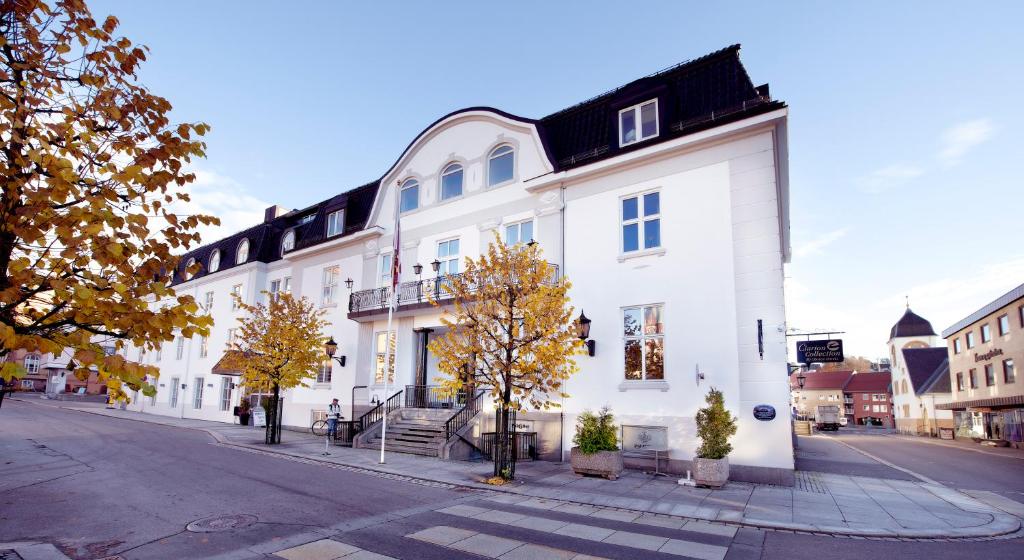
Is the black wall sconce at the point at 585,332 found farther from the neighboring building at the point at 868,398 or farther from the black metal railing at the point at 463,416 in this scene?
the neighboring building at the point at 868,398

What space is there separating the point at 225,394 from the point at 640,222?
2610cm

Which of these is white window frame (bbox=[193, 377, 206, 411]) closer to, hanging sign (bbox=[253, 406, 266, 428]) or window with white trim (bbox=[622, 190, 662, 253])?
hanging sign (bbox=[253, 406, 266, 428])

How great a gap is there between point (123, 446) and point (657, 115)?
20.0 m

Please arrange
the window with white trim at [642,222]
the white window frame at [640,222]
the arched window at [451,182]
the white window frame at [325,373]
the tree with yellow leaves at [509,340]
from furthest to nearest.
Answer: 1. the white window frame at [325,373]
2. the arched window at [451,182]
3. the window with white trim at [642,222]
4. the white window frame at [640,222]
5. the tree with yellow leaves at [509,340]

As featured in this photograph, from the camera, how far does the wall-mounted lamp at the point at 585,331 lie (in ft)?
46.4

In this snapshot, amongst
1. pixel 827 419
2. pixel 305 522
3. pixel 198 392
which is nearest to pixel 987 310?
pixel 827 419

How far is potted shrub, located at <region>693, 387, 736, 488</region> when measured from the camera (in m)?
11.7

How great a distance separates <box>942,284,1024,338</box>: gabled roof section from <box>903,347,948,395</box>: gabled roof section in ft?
50.8

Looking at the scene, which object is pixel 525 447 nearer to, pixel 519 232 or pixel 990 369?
pixel 519 232

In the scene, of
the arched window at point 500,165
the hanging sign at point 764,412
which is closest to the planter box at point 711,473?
the hanging sign at point 764,412

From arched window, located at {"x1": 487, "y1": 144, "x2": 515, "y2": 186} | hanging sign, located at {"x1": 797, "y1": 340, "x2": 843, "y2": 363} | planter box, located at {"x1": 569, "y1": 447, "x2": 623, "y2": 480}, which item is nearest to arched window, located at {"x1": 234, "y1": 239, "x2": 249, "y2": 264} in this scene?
arched window, located at {"x1": 487, "y1": 144, "x2": 515, "y2": 186}

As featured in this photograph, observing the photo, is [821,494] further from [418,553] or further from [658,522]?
[418,553]

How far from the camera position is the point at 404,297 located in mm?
20438

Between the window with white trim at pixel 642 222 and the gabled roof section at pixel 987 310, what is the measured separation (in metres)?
30.4
